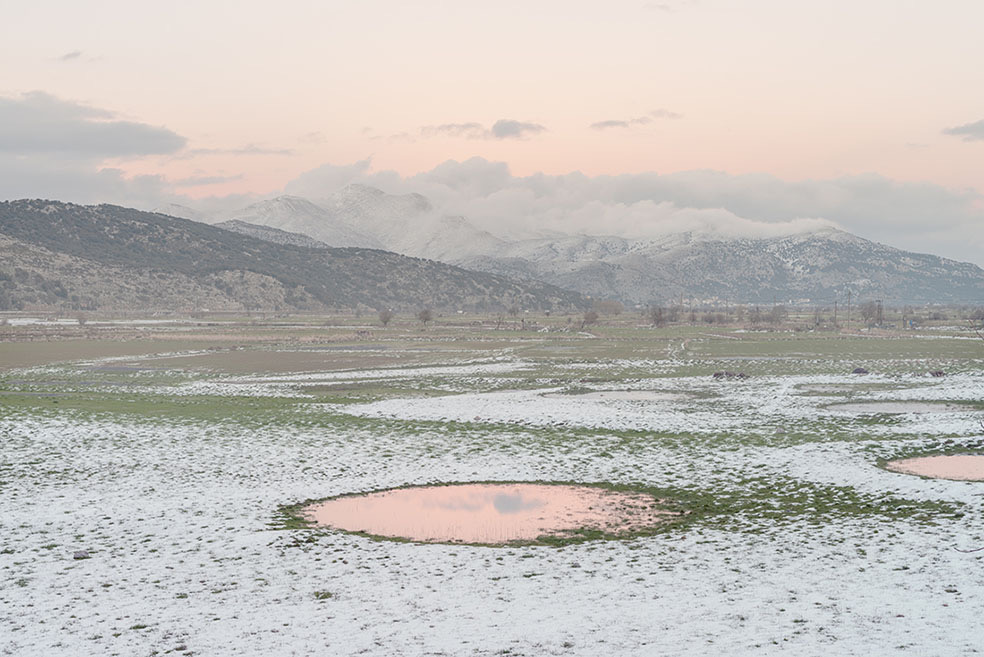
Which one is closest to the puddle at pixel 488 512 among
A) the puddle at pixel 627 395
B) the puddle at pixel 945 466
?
the puddle at pixel 945 466

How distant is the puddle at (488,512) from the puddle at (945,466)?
985cm

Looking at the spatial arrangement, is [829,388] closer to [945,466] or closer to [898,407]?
[898,407]

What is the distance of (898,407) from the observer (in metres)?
43.9

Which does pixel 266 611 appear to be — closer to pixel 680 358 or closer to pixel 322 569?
pixel 322 569

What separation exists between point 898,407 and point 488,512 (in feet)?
96.5

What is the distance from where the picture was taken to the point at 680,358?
78250mm

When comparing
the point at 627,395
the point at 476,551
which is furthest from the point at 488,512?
the point at 627,395

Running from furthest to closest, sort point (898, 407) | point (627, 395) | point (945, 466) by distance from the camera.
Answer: point (627, 395) < point (898, 407) < point (945, 466)

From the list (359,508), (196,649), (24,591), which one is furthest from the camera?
(359,508)

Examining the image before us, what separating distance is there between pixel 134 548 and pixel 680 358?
210ft

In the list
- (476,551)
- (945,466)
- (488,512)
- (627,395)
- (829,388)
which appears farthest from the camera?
(829,388)

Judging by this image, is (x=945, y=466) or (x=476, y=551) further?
(x=945, y=466)

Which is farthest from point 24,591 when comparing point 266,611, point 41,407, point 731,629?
point 41,407

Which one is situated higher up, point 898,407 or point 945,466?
point 898,407
